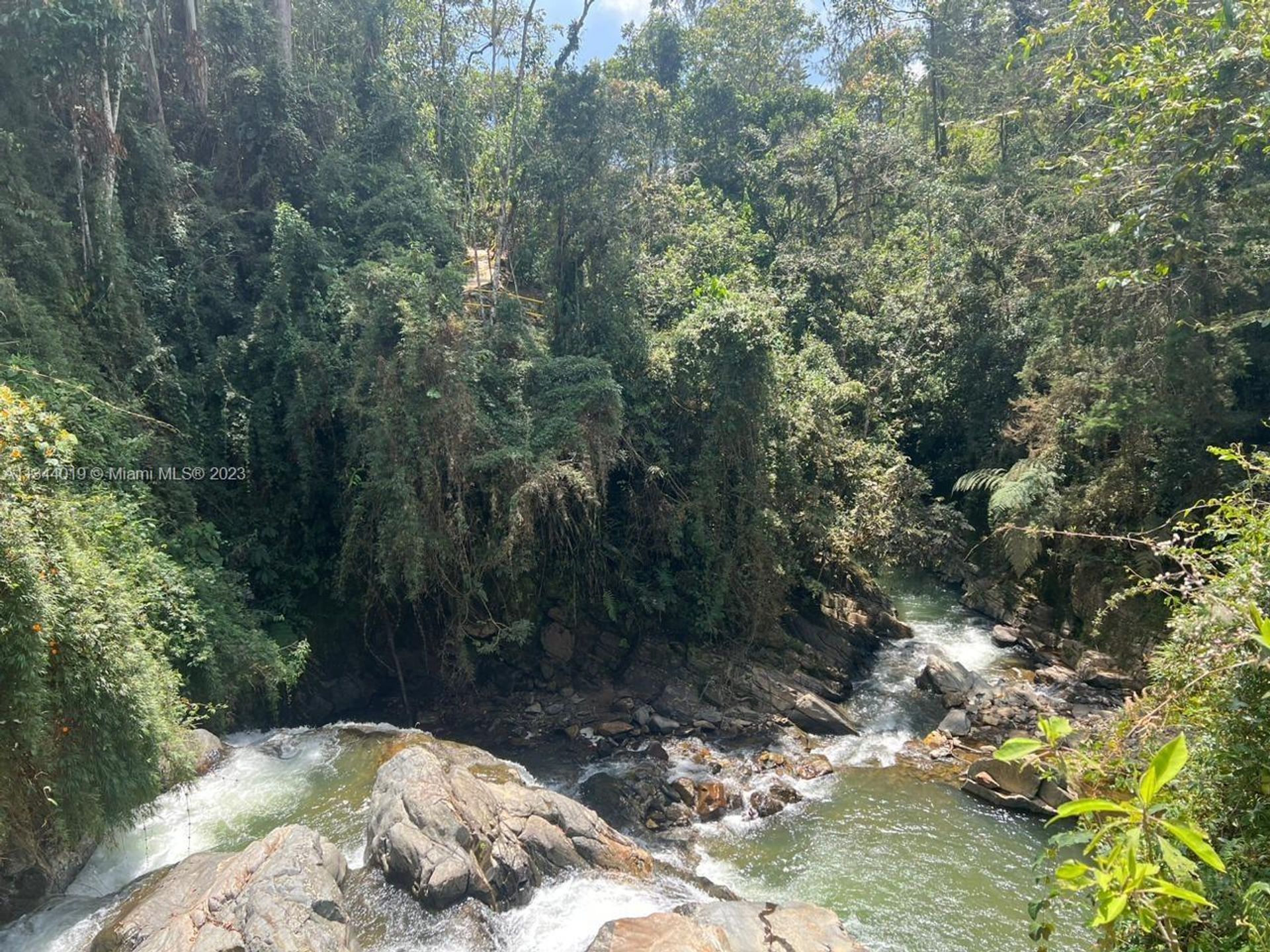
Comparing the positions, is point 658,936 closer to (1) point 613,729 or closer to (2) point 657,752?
(2) point 657,752

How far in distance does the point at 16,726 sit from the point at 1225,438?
18.4 metres

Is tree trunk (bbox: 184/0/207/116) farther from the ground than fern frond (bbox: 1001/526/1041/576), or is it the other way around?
tree trunk (bbox: 184/0/207/116)

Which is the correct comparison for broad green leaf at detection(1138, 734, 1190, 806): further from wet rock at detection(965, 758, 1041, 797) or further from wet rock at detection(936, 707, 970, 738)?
wet rock at detection(936, 707, 970, 738)

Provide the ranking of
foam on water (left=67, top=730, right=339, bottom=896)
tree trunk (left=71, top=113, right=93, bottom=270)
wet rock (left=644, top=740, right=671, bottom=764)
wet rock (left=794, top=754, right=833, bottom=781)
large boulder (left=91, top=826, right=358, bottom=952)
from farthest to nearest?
1. tree trunk (left=71, top=113, right=93, bottom=270)
2. wet rock (left=644, top=740, right=671, bottom=764)
3. wet rock (left=794, top=754, right=833, bottom=781)
4. foam on water (left=67, top=730, right=339, bottom=896)
5. large boulder (left=91, top=826, right=358, bottom=952)

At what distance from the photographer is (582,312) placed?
56.3ft

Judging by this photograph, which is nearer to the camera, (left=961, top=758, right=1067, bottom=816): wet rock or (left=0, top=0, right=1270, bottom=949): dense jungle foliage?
(left=0, top=0, right=1270, bottom=949): dense jungle foliage

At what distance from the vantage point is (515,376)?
48.9 feet

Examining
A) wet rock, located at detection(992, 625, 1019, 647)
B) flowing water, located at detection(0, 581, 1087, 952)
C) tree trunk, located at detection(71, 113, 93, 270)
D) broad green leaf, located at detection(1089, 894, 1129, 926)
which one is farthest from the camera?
wet rock, located at detection(992, 625, 1019, 647)

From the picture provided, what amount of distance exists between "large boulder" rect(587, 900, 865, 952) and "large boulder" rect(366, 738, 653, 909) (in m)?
1.28

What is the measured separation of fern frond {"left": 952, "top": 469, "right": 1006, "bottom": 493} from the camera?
18.1 m

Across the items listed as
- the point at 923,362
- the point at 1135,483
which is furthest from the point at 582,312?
the point at 1135,483

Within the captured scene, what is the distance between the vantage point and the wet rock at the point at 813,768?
12.3 m

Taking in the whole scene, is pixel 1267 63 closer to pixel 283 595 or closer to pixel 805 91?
pixel 283 595

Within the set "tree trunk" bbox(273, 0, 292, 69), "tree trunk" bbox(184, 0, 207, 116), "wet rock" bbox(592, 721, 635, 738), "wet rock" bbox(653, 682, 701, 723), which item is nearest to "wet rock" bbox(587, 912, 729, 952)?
"wet rock" bbox(592, 721, 635, 738)
